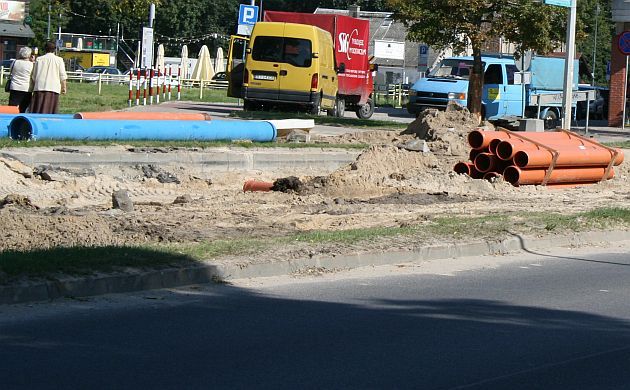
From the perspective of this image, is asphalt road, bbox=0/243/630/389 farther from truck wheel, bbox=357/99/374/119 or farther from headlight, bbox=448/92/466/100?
truck wheel, bbox=357/99/374/119

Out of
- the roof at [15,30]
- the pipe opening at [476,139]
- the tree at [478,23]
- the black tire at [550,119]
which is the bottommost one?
the pipe opening at [476,139]

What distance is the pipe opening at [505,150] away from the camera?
1995cm

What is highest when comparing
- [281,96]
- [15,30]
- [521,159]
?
[15,30]

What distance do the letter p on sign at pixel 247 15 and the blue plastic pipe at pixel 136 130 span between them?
2090 centimetres

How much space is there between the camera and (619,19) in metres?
41.9

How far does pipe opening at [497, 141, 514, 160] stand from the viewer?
20.0 metres

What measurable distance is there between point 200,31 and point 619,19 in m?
66.8

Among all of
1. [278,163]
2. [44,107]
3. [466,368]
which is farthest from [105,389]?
[44,107]

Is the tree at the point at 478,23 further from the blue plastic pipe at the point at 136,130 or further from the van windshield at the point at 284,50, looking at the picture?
the blue plastic pipe at the point at 136,130

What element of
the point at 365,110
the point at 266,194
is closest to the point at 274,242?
the point at 266,194

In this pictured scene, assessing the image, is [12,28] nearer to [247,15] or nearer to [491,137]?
[247,15]

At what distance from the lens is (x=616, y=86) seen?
143 feet

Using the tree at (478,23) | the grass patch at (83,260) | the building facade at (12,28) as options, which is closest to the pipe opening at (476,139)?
the grass patch at (83,260)

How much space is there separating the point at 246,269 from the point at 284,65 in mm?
23123
